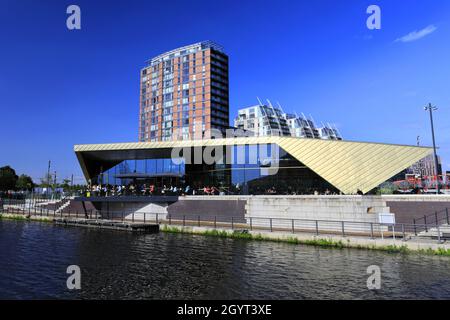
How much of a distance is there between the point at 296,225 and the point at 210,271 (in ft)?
41.6

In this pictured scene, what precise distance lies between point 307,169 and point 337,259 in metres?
11.9

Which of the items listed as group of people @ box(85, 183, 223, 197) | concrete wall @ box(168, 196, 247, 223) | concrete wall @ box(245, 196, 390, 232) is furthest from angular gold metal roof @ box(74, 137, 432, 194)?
group of people @ box(85, 183, 223, 197)

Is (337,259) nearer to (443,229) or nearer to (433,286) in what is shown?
(433,286)

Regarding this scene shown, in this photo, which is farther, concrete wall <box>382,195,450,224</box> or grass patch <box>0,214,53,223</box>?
grass patch <box>0,214,53,223</box>

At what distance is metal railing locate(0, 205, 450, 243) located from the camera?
62.7 ft

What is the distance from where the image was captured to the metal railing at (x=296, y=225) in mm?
19125

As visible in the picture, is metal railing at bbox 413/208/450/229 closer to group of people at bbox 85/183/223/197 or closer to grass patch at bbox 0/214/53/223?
group of people at bbox 85/183/223/197

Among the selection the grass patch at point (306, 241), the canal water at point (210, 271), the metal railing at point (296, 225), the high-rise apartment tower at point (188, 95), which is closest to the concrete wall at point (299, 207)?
the metal railing at point (296, 225)

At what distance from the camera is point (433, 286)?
10.9 meters

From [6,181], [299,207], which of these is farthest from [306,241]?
[6,181]

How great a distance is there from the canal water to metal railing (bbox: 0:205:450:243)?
3.07 meters

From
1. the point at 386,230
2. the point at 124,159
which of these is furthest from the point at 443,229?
the point at 124,159

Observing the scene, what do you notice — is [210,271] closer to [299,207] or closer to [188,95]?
[299,207]
